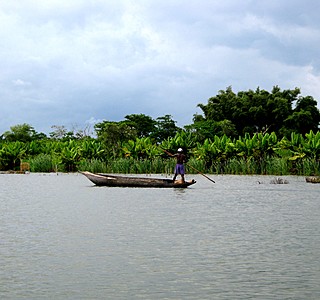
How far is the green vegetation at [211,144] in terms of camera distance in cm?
3080

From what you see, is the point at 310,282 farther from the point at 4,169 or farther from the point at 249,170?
the point at 4,169

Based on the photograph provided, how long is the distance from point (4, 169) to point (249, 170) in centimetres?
1790

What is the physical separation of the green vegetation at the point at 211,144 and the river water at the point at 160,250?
14.6 metres

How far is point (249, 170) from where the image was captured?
3109 cm

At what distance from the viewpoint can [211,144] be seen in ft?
111

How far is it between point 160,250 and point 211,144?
2538 cm

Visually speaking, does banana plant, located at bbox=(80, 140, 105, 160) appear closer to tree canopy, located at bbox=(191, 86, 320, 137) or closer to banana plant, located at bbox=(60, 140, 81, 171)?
banana plant, located at bbox=(60, 140, 81, 171)

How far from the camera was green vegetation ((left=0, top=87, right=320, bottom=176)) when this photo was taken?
30.8 metres

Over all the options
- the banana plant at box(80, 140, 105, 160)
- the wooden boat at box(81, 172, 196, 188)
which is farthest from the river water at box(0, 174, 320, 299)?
the banana plant at box(80, 140, 105, 160)

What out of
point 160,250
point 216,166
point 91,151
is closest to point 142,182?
point 216,166

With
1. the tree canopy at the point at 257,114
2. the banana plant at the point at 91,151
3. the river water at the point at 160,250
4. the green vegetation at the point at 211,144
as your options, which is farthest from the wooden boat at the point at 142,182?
the tree canopy at the point at 257,114

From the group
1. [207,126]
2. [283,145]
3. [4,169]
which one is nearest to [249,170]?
[283,145]

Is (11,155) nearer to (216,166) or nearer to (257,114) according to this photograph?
(216,166)

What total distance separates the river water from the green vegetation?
48.0ft
